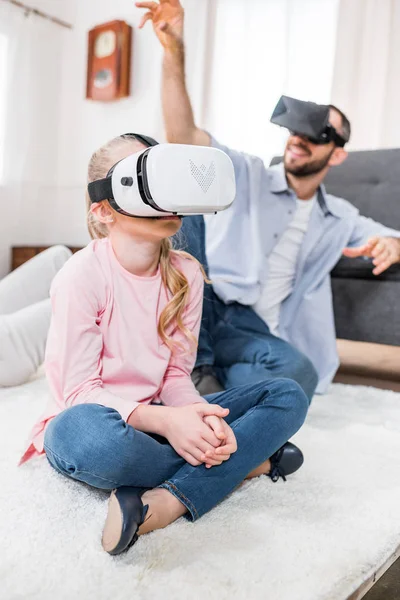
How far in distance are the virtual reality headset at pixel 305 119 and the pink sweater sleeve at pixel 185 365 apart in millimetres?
531

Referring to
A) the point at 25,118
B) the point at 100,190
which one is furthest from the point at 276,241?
the point at 25,118

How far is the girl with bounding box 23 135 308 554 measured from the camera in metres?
0.70

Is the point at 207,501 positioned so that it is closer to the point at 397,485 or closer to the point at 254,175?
the point at 397,485

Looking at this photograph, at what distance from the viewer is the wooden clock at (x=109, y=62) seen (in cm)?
298

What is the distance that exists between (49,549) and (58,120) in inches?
118

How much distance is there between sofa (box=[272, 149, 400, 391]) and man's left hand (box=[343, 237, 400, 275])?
183mm

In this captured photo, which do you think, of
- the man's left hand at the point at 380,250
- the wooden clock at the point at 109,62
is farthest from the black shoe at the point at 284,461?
the wooden clock at the point at 109,62

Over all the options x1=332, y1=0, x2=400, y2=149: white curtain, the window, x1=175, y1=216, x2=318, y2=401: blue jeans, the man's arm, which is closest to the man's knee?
x1=175, y1=216, x2=318, y2=401: blue jeans

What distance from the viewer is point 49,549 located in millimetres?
637

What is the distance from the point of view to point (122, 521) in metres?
0.62

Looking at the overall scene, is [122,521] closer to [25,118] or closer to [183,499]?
[183,499]

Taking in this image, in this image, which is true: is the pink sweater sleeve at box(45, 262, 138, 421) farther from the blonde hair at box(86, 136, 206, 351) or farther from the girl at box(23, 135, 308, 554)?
the blonde hair at box(86, 136, 206, 351)

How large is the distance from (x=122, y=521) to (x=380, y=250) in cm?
99

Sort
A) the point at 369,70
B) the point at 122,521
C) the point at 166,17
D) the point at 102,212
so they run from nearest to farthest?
the point at 122,521
the point at 102,212
the point at 166,17
the point at 369,70
